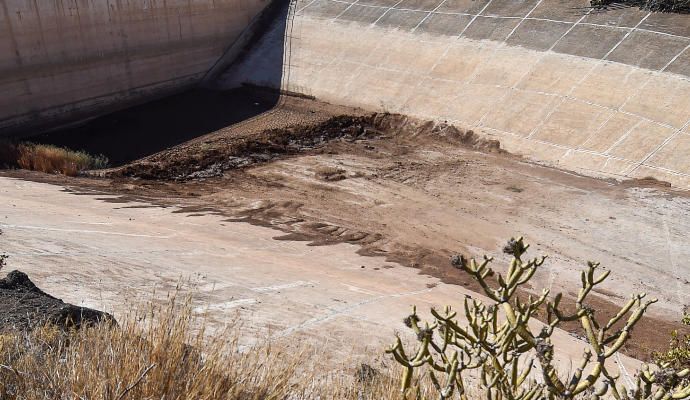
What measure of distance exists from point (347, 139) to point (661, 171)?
8818 mm

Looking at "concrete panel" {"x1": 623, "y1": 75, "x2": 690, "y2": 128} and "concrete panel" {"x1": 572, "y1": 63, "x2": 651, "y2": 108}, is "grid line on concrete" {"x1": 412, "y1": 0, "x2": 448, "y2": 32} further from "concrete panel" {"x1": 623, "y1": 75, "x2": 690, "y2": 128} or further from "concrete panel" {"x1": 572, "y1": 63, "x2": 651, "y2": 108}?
"concrete panel" {"x1": 623, "y1": 75, "x2": 690, "y2": 128}

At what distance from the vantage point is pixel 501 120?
805 inches

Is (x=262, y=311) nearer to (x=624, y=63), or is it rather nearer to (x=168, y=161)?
(x=168, y=161)

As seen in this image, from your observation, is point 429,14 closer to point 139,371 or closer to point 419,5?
point 419,5

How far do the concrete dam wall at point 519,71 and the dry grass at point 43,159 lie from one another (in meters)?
9.28

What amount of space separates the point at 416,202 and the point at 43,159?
31.5ft

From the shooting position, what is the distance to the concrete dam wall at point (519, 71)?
715 inches

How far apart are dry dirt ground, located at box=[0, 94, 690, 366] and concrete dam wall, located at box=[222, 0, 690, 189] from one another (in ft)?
A: 3.37

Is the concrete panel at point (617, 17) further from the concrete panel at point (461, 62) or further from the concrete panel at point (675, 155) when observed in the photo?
the concrete panel at point (675, 155)

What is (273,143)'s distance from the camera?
20484 mm

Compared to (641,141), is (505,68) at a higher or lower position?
higher

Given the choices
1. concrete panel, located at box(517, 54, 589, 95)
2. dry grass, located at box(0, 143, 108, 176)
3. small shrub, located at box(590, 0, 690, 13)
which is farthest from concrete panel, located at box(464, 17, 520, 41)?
dry grass, located at box(0, 143, 108, 176)

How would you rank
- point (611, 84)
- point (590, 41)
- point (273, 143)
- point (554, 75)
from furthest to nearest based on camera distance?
1. point (590, 41)
2. point (554, 75)
3. point (273, 143)
4. point (611, 84)

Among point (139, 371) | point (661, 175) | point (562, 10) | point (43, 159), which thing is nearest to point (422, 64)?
point (562, 10)
